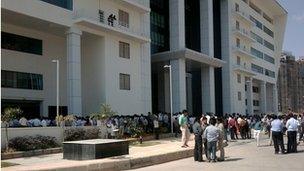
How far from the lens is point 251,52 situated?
240 ft

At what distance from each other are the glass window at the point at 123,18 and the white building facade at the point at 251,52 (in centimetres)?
2367

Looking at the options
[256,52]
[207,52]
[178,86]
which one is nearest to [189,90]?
[207,52]

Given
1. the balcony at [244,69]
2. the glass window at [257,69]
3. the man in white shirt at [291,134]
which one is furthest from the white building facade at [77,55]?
the glass window at [257,69]

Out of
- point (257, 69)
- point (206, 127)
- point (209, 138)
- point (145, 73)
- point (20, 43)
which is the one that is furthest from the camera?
point (257, 69)

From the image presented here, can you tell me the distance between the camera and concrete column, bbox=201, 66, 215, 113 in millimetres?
52844

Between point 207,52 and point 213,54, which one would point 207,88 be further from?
point 213,54

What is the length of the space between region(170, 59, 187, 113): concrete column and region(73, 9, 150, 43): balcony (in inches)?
230

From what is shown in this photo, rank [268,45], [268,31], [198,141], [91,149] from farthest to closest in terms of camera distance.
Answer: [268,31] → [268,45] → [198,141] → [91,149]

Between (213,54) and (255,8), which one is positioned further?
(255,8)

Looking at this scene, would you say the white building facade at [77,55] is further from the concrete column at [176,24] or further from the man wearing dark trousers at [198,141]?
the man wearing dark trousers at [198,141]

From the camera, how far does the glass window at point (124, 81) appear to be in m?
38.2

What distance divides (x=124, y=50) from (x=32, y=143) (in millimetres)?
18357

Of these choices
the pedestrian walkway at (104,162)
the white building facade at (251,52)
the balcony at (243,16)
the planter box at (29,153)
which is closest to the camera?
the pedestrian walkway at (104,162)

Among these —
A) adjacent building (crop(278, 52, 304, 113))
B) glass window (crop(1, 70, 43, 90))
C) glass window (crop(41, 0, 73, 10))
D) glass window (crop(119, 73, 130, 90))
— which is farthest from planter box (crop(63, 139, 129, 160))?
adjacent building (crop(278, 52, 304, 113))
